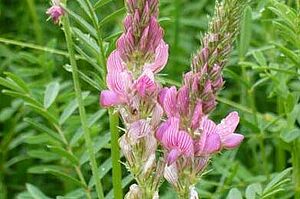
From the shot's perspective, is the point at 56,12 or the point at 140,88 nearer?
the point at 140,88

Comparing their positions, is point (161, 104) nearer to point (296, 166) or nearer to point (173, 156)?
point (173, 156)

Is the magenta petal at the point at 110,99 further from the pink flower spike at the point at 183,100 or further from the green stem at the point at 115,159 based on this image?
the green stem at the point at 115,159

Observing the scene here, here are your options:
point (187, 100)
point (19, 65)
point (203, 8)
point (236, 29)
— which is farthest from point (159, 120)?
point (203, 8)

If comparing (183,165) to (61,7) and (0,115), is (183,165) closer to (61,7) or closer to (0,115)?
(61,7)

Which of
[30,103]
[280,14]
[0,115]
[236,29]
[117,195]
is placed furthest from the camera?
[0,115]

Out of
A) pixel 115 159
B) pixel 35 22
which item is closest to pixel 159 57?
pixel 115 159

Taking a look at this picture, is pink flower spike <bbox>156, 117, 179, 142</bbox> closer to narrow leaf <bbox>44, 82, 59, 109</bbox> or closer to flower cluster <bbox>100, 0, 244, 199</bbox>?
flower cluster <bbox>100, 0, 244, 199</bbox>
